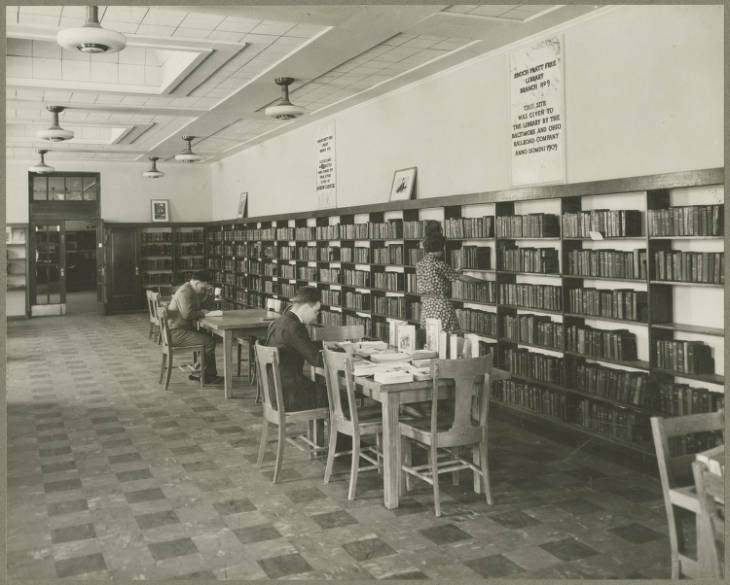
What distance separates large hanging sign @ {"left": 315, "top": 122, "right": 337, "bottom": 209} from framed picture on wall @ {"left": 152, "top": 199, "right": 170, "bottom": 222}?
7062 mm

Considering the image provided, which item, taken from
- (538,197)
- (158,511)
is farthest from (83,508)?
(538,197)

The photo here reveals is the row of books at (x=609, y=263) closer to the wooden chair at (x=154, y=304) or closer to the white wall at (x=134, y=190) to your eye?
the wooden chair at (x=154, y=304)

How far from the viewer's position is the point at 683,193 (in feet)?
16.6

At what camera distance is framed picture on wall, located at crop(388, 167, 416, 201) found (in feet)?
27.6

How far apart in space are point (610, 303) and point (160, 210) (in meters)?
13.6

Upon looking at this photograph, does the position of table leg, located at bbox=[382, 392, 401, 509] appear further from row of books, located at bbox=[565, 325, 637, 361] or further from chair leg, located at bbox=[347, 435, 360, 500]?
row of books, located at bbox=[565, 325, 637, 361]

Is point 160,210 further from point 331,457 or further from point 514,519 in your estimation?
point 514,519

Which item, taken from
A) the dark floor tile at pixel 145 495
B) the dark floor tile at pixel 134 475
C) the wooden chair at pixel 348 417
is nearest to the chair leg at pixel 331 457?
the wooden chair at pixel 348 417

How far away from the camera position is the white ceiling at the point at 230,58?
19.6 ft

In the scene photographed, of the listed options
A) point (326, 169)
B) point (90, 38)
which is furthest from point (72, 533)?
point (326, 169)

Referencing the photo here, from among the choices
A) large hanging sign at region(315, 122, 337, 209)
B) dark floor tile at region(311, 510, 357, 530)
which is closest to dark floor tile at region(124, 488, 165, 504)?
dark floor tile at region(311, 510, 357, 530)

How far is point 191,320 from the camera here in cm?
859

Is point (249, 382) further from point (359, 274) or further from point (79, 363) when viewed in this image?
point (79, 363)

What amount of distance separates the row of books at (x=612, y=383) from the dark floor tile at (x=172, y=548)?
10.9 feet
